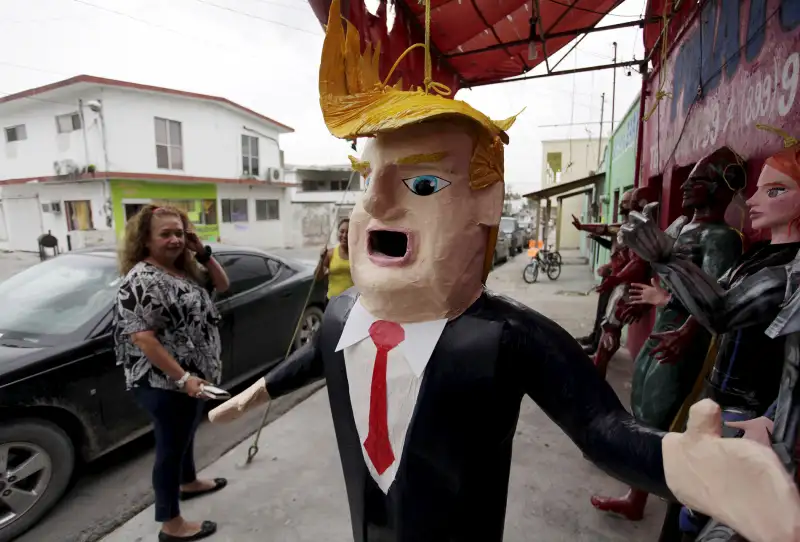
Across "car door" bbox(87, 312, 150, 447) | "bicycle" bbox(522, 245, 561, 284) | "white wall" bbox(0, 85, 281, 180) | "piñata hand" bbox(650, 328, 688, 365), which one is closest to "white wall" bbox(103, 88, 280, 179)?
"white wall" bbox(0, 85, 281, 180)

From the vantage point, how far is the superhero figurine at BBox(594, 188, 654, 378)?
6.67 feet

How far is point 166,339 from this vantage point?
2.05 metres

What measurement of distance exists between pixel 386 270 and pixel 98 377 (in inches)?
92.2

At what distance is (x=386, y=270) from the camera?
3.72ft

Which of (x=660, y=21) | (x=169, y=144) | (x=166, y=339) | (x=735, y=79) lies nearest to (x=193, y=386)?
(x=166, y=339)

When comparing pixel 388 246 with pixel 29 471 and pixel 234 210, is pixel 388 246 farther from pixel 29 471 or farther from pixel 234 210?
pixel 234 210

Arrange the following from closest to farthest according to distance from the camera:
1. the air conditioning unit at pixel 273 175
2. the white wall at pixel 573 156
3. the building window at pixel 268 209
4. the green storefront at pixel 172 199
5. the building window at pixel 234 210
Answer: the green storefront at pixel 172 199 → the building window at pixel 234 210 → the air conditioning unit at pixel 273 175 → the building window at pixel 268 209 → the white wall at pixel 573 156

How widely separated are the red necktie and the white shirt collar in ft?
0.06

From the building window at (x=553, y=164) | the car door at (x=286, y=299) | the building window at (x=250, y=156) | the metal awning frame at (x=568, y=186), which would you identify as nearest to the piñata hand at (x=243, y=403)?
the car door at (x=286, y=299)

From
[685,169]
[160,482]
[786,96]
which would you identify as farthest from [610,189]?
[160,482]

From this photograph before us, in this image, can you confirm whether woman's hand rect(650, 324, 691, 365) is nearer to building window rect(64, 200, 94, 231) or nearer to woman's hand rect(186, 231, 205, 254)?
woman's hand rect(186, 231, 205, 254)

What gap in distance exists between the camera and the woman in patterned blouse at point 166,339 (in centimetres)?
196

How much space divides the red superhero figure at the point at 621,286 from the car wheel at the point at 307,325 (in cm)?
267

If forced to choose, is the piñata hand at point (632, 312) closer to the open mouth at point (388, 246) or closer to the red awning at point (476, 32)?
the open mouth at point (388, 246)
